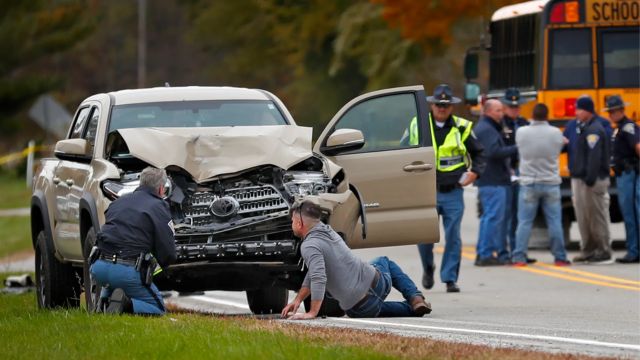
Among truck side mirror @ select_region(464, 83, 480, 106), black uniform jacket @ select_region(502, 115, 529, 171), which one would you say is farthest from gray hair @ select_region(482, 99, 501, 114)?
truck side mirror @ select_region(464, 83, 480, 106)

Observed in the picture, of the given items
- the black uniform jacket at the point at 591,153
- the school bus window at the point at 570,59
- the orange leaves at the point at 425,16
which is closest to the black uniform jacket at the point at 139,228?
the black uniform jacket at the point at 591,153

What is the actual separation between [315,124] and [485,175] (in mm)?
36645

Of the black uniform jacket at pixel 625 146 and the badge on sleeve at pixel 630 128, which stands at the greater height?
the badge on sleeve at pixel 630 128

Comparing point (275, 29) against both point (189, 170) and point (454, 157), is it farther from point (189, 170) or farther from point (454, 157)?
→ point (189, 170)

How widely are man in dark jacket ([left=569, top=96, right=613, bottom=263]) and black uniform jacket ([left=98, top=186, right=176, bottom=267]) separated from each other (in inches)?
330

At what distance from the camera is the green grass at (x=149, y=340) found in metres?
9.02

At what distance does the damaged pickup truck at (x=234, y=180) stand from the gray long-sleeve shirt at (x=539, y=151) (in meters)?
5.26

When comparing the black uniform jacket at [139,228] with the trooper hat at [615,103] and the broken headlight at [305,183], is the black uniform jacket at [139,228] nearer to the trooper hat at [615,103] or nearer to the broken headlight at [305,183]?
the broken headlight at [305,183]

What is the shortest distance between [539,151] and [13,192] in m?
26.3

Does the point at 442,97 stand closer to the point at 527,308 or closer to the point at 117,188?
the point at 527,308

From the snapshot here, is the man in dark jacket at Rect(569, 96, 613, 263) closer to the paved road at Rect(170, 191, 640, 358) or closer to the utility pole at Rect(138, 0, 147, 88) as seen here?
the paved road at Rect(170, 191, 640, 358)

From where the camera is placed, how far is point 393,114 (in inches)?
543

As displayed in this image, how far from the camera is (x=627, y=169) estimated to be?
19438 millimetres

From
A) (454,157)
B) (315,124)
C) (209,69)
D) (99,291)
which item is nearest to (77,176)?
(99,291)
